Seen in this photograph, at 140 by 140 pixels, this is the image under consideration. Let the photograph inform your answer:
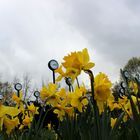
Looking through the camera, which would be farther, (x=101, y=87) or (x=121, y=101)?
(x=121, y=101)

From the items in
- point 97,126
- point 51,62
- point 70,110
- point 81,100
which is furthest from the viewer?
point 51,62

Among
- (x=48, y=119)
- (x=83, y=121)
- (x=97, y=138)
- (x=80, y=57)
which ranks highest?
(x=48, y=119)

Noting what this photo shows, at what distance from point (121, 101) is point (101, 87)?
1126 millimetres

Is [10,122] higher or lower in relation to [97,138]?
higher

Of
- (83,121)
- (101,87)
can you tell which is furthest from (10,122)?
(101,87)

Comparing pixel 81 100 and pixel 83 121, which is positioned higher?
pixel 81 100

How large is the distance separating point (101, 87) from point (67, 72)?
0.50 ft

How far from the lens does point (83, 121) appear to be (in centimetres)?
151

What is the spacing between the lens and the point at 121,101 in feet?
7.86

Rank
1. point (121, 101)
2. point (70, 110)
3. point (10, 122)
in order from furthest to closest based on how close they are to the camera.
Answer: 1. point (121, 101)
2. point (70, 110)
3. point (10, 122)

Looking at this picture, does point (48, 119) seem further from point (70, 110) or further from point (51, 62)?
point (70, 110)

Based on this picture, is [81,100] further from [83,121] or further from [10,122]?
[10,122]

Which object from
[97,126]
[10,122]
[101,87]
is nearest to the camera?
[97,126]

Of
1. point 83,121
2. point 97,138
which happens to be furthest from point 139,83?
point 83,121
